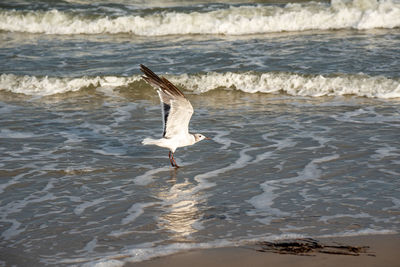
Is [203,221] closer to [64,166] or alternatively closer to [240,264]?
[240,264]

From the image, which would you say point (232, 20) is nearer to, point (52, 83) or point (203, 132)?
point (52, 83)

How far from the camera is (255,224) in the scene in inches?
199

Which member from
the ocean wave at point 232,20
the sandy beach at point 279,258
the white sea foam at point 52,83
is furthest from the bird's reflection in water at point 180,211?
the ocean wave at point 232,20

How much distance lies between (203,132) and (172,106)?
1.44 m

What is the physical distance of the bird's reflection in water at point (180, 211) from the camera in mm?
4957

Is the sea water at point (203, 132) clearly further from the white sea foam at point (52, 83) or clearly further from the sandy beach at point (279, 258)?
the sandy beach at point (279, 258)

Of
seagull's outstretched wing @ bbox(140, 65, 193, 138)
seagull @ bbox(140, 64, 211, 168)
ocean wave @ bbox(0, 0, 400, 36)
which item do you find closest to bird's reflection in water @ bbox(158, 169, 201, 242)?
seagull @ bbox(140, 64, 211, 168)

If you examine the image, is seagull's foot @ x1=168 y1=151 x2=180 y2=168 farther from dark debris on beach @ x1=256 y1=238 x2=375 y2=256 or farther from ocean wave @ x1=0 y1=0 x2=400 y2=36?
ocean wave @ x1=0 y1=0 x2=400 y2=36

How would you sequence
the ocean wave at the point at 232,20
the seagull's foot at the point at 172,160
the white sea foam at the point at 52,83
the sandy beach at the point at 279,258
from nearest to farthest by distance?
the sandy beach at the point at 279,258
the seagull's foot at the point at 172,160
the white sea foam at the point at 52,83
the ocean wave at the point at 232,20

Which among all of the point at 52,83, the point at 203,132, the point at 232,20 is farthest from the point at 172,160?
the point at 232,20

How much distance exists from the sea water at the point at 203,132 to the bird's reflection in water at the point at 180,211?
2 centimetres

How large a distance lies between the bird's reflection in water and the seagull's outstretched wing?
0.77m

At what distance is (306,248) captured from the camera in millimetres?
4516

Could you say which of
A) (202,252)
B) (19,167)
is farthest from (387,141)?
(19,167)
